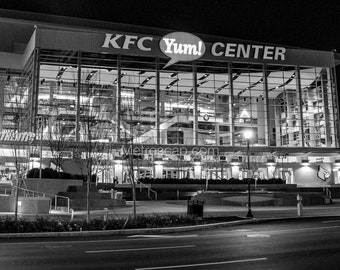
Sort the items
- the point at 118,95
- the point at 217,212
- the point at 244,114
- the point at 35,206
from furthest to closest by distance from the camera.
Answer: the point at 244,114, the point at 118,95, the point at 217,212, the point at 35,206

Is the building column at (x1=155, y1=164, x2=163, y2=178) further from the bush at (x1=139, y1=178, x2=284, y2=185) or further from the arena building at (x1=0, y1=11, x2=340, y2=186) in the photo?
the bush at (x1=139, y1=178, x2=284, y2=185)

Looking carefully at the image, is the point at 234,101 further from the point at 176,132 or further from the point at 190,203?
the point at 190,203

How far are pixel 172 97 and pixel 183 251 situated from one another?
4591 centimetres

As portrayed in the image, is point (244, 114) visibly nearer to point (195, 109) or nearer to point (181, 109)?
point (195, 109)

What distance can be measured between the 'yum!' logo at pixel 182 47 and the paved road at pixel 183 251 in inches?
1536

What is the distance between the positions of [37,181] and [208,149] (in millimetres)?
27402

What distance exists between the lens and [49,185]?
30.6 metres

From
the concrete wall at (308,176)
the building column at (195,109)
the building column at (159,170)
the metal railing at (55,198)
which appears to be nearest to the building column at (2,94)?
the building column at (159,170)

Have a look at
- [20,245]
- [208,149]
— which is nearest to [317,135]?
[208,149]

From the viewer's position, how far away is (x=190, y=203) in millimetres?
21891

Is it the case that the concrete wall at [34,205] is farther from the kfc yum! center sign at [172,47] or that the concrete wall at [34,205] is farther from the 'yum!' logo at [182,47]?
the 'yum!' logo at [182,47]

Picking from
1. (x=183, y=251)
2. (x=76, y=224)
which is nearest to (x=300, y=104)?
(x=76, y=224)

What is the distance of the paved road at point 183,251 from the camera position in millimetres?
10047

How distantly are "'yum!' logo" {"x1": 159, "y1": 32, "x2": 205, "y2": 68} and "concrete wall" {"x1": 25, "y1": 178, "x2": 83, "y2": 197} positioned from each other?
2640 centimetres
